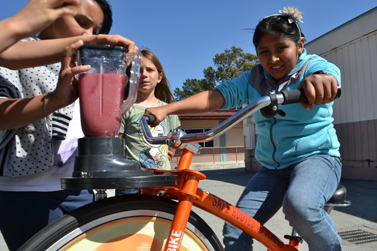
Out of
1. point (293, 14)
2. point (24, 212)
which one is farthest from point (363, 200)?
point (24, 212)

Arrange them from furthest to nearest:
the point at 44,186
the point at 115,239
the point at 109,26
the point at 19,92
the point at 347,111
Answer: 1. the point at 347,111
2. the point at 109,26
3. the point at 44,186
4. the point at 19,92
5. the point at 115,239

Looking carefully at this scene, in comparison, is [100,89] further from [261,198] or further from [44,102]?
[261,198]

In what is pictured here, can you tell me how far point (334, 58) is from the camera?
9797mm

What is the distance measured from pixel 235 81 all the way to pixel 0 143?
1404 mm

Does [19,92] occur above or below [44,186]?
above

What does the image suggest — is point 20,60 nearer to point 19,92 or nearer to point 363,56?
point 19,92

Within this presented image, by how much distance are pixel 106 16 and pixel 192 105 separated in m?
0.64

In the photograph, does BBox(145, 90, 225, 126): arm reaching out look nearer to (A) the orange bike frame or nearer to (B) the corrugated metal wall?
(A) the orange bike frame

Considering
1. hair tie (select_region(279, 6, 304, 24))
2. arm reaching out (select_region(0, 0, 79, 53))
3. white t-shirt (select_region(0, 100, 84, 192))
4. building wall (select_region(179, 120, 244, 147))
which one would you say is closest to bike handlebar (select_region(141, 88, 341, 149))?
white t-shirt (select_region(0, 100, 84, 192))

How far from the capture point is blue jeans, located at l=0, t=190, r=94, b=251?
1.48 m

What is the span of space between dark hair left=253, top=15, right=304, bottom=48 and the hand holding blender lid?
1080mm

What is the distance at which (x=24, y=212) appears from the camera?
149 cm

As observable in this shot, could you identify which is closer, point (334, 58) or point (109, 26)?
point (109, 26)

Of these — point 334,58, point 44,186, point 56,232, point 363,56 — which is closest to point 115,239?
point 56,232
